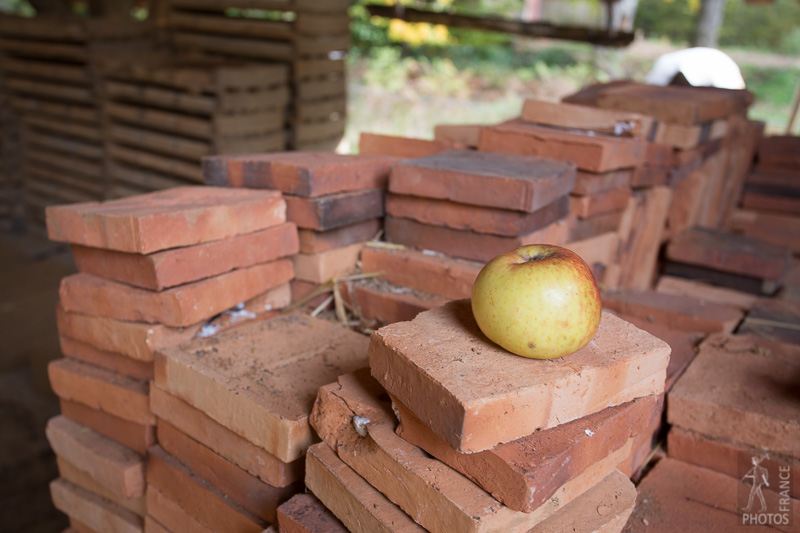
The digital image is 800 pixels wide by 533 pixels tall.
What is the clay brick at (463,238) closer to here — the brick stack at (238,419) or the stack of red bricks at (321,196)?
the stack of red bricks at (321,196)

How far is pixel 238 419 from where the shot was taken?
2.08m

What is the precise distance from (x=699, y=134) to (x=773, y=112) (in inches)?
506

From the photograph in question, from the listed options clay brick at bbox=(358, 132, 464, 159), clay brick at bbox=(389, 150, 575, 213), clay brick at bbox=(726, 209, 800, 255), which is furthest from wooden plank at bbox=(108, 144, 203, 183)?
clay brick at bbox=(726, 209, 800, 255)

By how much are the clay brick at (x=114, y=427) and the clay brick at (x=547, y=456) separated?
48.6 inches

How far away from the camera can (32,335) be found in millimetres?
5668

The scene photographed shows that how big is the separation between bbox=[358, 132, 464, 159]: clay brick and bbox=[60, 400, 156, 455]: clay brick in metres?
1.75

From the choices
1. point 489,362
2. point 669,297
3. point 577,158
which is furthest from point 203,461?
point 669,297

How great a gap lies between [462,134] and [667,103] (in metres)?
1.19

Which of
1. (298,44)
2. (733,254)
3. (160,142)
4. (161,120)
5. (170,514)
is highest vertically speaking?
(298,44)

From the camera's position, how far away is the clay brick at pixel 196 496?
2154 millimetres

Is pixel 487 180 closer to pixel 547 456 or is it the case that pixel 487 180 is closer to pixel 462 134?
pixel 462 134

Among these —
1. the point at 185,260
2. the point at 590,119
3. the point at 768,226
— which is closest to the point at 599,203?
the point at 590,119

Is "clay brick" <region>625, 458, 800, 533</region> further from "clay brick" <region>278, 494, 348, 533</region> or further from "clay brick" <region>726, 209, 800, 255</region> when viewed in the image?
"clay brick" <region>726, 209, 800, 255</region>

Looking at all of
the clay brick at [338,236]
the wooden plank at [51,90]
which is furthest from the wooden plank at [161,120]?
the clay brick at [338,236]
